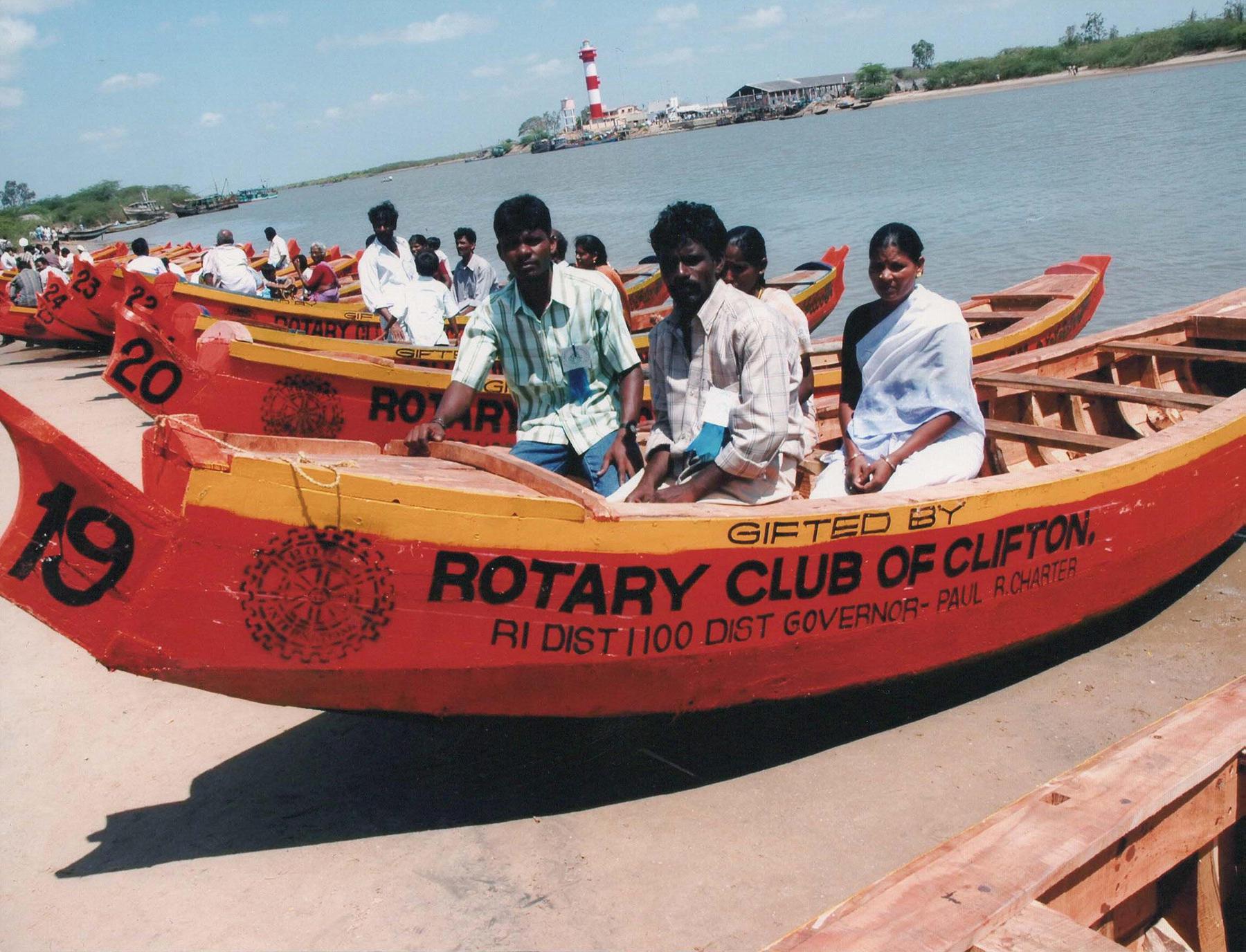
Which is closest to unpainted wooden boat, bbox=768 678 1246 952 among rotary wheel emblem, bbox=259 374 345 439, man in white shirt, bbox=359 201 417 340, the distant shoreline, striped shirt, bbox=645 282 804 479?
striped shirt, bbox=645 282 804 479

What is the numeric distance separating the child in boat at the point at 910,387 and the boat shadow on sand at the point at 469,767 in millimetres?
765

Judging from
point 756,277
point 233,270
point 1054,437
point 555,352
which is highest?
point 233,270

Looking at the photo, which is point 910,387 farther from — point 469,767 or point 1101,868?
point 469,767

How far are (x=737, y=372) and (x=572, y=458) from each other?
82 centimetres

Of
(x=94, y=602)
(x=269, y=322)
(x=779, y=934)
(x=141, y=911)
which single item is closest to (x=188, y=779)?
(x=141, y=911)

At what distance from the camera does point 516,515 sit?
9.10 ft

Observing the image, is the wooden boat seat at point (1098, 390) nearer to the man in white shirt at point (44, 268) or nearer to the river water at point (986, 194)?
the river water at point (986, 194)

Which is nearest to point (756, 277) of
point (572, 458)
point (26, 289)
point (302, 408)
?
point (572, 458)

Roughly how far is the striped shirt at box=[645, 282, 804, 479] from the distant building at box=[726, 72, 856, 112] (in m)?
109

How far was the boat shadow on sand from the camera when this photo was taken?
3.25 m

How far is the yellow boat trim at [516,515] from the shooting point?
2.57 meters

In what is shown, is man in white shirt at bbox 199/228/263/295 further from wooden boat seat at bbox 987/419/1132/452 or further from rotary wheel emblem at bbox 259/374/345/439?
wooden boat seat at bbox 987/419/1132/452

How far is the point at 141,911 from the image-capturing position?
2926 millimetres

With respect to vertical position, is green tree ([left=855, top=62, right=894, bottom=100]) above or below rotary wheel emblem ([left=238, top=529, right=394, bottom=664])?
above
